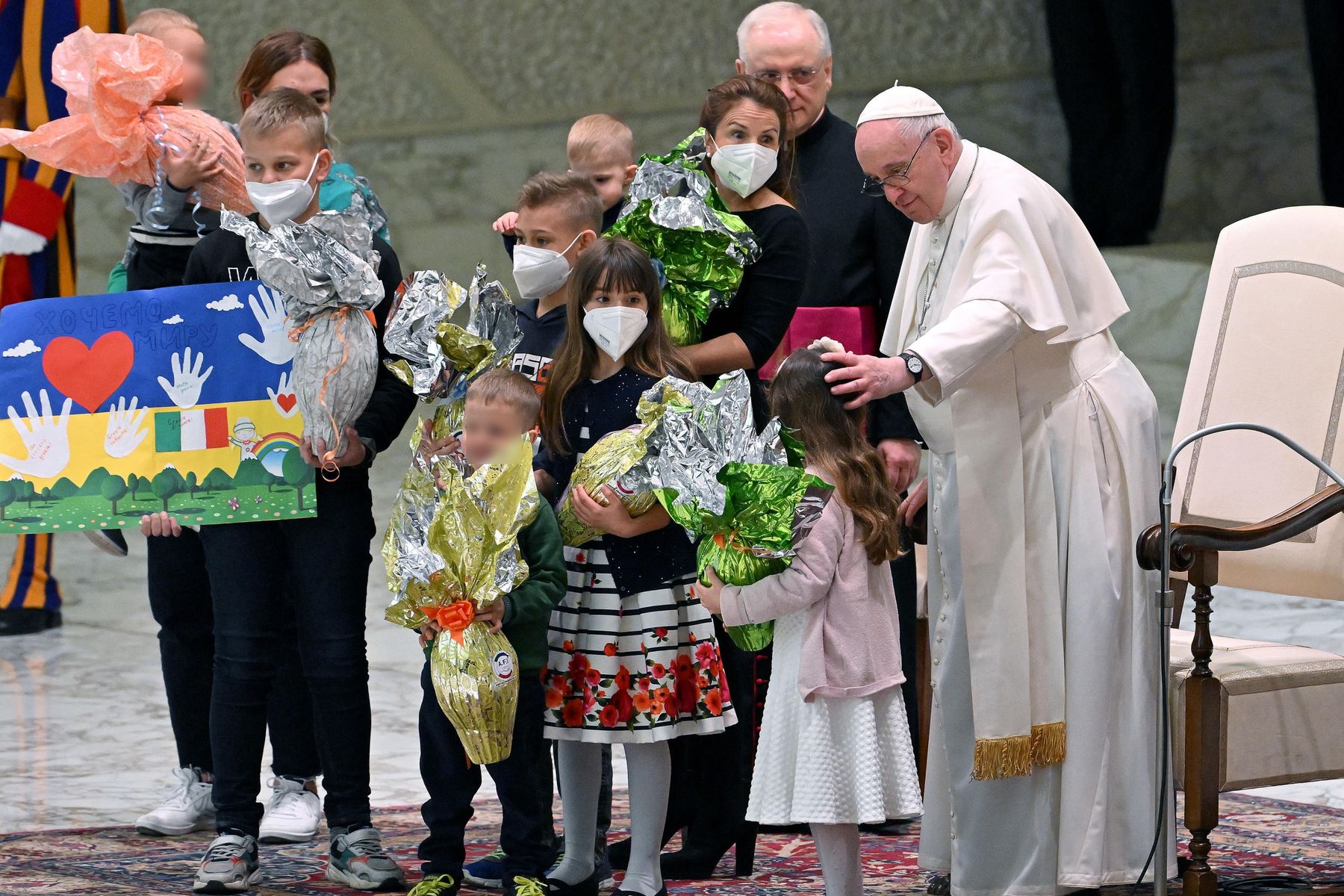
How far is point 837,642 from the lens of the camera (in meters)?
3.22

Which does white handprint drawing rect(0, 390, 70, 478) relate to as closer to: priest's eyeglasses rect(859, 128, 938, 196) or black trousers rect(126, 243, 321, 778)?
black trousers rect(126, 243, 321, 778)

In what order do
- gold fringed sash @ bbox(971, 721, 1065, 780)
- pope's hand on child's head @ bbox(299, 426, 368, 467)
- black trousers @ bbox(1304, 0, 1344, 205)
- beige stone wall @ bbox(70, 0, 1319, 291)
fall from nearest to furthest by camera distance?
gold fringed sash @ bbox(971, 721, 1065, 780) → pope's hand on child's head @ bbox(299, 426, 368, 467) → black trousers @ bbox(1304, 0, 1344, 205) → beige stone wall @ bbox(70, 0, 1319, 291)

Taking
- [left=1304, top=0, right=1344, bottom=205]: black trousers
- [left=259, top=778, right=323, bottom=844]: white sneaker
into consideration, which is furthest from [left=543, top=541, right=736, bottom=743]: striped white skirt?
[left=1304, top=0, right=1344, bottom=205]: black trousers

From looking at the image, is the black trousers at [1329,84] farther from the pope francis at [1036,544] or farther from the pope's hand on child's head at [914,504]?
the pope francis at [1036,544]

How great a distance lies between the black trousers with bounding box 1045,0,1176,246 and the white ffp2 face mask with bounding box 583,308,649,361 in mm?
6776

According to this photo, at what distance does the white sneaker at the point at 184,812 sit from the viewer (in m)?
4.07

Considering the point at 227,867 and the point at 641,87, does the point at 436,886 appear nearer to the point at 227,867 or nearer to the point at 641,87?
the point at 227,867

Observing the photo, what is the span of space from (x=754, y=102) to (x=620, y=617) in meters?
1.08

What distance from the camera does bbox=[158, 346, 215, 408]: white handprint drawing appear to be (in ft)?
12.1

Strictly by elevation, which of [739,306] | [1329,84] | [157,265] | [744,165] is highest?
[1329,84]

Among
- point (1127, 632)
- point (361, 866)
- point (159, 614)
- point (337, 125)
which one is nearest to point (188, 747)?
point (159, 614)

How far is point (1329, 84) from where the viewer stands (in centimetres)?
892

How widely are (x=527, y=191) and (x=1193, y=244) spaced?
7.47m

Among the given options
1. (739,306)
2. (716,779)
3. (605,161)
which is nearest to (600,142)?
(605,161)
